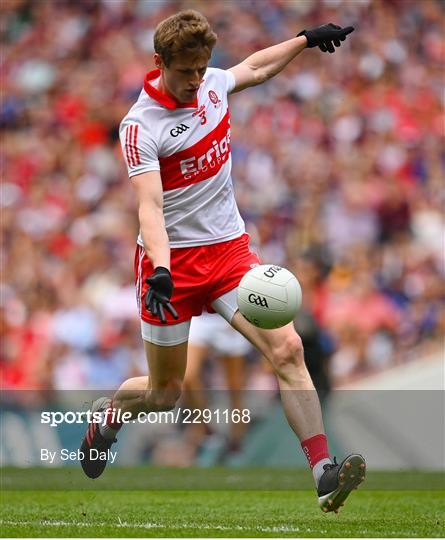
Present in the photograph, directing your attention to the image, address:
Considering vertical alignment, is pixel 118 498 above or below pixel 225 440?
above

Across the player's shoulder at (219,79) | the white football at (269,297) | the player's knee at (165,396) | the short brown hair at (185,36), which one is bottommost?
the player's knee at (165,396)

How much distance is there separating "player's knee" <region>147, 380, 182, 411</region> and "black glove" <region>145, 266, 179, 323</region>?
919 millimetres

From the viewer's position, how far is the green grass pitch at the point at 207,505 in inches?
233

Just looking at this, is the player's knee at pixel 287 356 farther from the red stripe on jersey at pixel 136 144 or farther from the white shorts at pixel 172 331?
the red stripe on jersey at pixel 136 144

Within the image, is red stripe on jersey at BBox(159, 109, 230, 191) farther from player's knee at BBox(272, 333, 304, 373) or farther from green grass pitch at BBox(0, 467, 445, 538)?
green grass pitch at BBox(0, 467, 445, 538)

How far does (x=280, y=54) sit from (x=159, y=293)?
1827 millimetres

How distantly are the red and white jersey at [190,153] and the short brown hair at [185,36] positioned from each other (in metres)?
0.36

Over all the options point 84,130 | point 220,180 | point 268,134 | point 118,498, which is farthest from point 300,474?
point 84,130

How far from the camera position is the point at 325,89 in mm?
15453

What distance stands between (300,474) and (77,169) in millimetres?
6805

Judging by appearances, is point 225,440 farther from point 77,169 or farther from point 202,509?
point 77,169

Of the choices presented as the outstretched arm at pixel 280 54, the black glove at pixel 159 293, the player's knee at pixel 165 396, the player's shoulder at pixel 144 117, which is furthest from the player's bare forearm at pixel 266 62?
the player's knee at pixel 165 396

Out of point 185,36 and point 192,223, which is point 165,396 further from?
point 185,36

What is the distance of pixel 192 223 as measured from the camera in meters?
6.65
